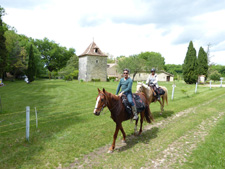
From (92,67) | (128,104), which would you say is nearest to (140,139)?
(128,104)

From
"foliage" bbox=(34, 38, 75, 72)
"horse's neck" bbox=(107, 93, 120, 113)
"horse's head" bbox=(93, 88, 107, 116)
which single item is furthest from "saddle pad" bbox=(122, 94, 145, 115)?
"foliage" bbox=(34, 38, 75, 72)

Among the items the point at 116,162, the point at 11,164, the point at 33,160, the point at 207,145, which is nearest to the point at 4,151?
the point at 11,164

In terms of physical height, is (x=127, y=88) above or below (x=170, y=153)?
above

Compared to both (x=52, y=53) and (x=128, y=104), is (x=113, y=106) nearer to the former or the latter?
(x=128, y=104)

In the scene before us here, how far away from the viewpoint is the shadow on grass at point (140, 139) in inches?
210

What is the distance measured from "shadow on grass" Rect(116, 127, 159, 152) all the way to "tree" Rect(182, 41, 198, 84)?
35790mm

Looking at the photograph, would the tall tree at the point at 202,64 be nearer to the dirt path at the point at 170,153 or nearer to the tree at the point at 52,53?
the dirt path at the point at 170,153

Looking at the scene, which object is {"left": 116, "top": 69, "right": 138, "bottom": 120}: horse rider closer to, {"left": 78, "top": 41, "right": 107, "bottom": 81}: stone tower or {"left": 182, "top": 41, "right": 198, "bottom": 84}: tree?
{"left": 182, "top": 41, "right": 198, "bottom": 84}: tree

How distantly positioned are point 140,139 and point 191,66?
3737 cm

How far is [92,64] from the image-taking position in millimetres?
48125

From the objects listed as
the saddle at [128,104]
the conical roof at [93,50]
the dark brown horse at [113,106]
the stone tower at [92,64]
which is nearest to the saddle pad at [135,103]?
the saddle at [128,104]

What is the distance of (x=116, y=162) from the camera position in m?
4.26

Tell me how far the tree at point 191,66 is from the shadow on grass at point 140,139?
117 ft

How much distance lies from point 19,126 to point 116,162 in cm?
568
